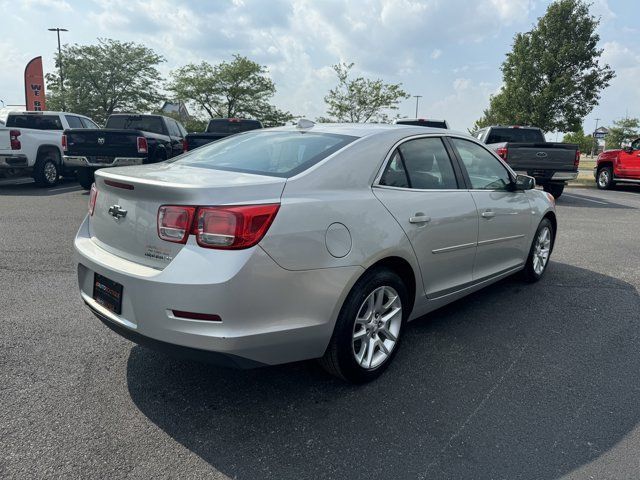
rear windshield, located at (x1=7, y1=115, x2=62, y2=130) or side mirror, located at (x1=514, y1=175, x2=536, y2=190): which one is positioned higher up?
rear windshield, located at (x1=7, y1=115, x2=62, y2=130)

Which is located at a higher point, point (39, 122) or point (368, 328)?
point (39, 122)

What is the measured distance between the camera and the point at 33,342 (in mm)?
3512

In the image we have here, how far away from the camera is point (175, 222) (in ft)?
8.04

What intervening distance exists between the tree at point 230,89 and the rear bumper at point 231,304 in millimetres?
35884

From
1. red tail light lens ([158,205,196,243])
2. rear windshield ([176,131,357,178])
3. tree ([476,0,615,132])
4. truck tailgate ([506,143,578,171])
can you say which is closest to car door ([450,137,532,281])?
rear windshield ([176,131,357,178])

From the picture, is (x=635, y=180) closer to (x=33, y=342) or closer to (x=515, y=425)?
(x=515, y=425)

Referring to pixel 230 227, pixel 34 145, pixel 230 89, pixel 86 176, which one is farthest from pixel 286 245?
pixel 230 89

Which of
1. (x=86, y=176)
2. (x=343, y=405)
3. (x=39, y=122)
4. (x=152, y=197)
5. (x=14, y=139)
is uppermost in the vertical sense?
(x=39, y=122)

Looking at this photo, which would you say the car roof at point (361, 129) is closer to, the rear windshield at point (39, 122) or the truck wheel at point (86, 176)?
the truck wheel at point (86, 176)

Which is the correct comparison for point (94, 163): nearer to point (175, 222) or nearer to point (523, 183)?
point (523, 183)

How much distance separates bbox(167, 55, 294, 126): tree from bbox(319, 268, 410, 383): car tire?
35.4 m

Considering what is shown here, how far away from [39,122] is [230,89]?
25027 millimetres

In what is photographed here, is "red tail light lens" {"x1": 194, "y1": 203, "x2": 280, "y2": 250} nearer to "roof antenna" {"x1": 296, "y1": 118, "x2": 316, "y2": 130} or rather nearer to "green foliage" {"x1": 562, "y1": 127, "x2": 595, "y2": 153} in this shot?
"roof antenna" {"x1": 296, "y1": 118, "x2": 316, "y2": 130}

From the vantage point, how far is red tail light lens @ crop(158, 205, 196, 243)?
2412 millimetres
